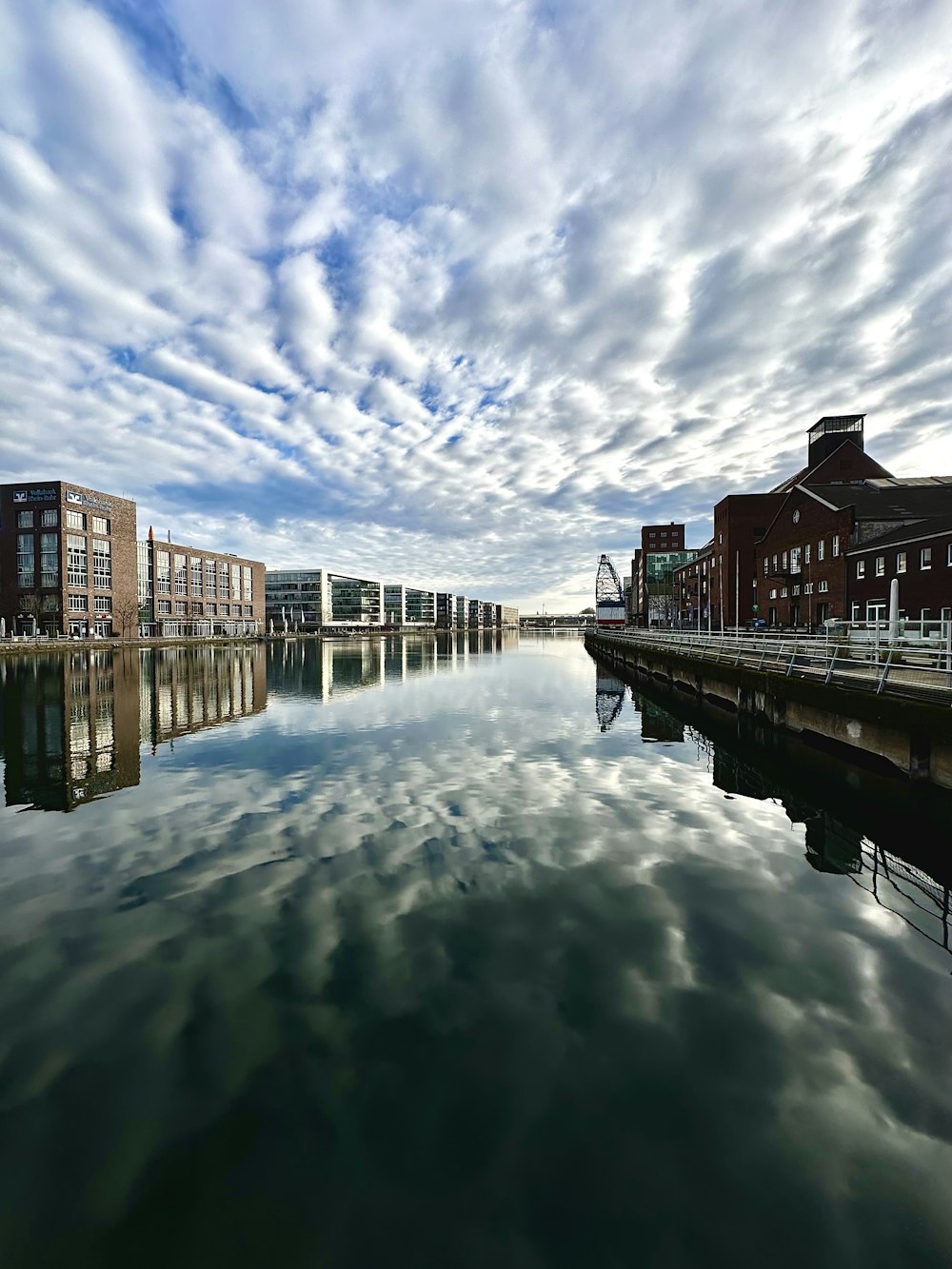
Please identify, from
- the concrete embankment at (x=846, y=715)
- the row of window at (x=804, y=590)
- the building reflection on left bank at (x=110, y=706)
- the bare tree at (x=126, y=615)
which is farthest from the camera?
the bare tree at (x=126, y=615)

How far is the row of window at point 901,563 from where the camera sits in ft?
137

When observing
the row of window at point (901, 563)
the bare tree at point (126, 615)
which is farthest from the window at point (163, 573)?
the row of window at point (901, 563)

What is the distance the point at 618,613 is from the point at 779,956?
11023 cm

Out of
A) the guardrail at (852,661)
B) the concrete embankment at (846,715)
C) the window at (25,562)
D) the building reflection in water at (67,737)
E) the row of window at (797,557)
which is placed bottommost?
the building reflection in water at (67,737)

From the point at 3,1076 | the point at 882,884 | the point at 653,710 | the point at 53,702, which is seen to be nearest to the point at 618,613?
the point at 653,710

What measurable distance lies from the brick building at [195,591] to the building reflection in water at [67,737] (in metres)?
92.4

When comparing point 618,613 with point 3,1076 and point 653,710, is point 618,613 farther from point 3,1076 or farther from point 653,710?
point 3,1076

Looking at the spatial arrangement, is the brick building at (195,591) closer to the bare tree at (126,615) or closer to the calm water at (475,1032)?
the bare tree at (126,615)

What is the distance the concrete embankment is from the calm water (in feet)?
4.80

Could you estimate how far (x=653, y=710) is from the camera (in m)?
31.0

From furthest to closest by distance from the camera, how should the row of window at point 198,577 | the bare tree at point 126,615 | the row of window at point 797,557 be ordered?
the row of window at point 198,577, the bare tree at point 126,615, the row of window at point 797,557

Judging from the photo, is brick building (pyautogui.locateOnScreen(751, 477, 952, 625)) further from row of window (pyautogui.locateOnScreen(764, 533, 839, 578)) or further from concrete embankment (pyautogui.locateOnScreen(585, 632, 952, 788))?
concrete embankment (pyautogui.locateOnScreen(585, 632, 952, 788))

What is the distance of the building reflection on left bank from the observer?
16.5 m

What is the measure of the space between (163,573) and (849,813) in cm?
14843
